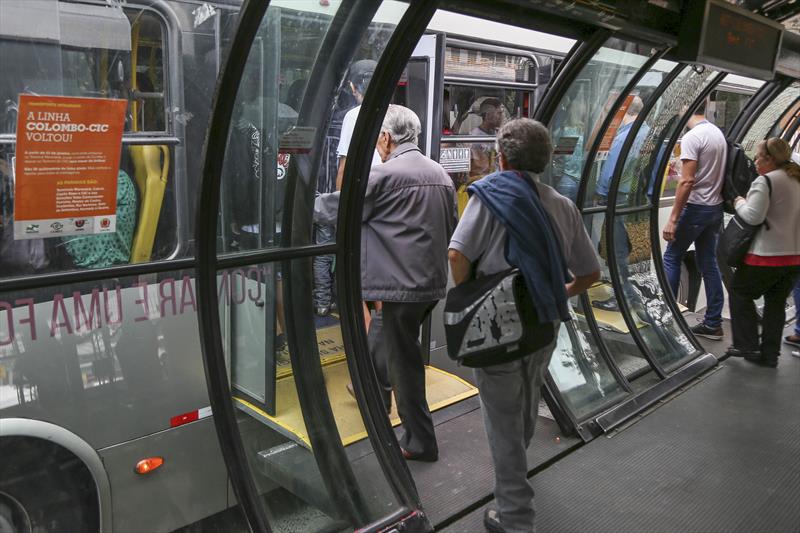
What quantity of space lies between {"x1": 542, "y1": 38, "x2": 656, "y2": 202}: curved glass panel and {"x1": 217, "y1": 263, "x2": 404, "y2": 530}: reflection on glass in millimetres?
2407

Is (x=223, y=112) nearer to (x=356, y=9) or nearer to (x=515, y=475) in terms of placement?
(x=356, y=9)

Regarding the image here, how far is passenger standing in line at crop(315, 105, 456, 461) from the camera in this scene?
3762mm

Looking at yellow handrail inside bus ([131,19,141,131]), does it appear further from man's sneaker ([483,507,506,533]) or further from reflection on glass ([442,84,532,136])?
reflection on glass ([442,84,532,136])

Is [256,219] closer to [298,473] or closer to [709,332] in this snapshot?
[298,473]

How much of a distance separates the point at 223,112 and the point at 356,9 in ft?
2.77

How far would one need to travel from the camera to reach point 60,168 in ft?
7.47

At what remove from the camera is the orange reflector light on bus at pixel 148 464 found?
9.44ft

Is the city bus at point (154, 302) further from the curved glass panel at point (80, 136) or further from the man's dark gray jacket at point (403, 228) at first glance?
the man's dark gray jacket at point (403, 228)

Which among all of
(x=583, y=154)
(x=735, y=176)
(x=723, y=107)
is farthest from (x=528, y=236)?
(x=723, y=107)

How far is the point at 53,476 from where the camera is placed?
2.62 m

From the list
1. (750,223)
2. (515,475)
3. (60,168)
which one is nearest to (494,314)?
(515,475)

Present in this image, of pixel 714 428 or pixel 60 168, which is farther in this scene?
pixel 714 428

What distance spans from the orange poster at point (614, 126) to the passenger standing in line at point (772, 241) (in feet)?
4.24

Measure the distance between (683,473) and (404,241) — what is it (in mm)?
2179
